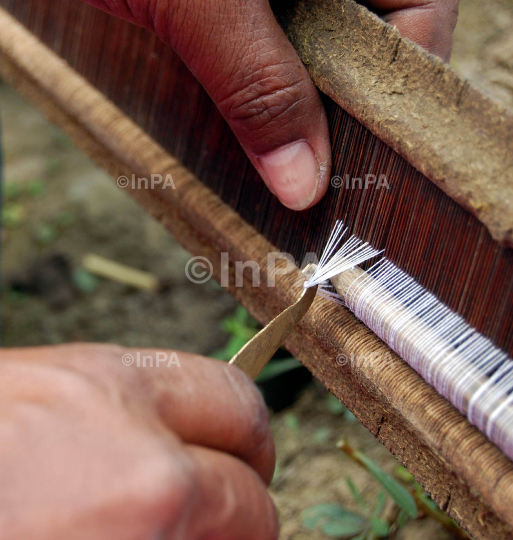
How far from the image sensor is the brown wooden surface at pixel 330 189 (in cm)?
71

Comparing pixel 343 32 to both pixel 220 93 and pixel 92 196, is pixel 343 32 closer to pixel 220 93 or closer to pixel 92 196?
pixel 220 93

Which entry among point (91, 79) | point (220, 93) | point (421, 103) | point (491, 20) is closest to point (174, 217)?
point (220, 93)

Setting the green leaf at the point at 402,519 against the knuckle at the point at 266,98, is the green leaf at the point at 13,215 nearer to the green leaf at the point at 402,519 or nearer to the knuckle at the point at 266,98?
the knuckle at the point at 266,98

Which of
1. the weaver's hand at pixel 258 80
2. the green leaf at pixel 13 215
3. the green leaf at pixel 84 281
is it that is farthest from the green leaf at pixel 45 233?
the weaver's hand at pixel 258 80

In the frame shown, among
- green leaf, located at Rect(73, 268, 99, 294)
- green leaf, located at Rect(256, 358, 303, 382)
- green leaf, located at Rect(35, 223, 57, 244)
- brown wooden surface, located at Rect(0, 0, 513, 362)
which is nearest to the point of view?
brown wooden surface, located at Rect(0, 0, 513, 362)

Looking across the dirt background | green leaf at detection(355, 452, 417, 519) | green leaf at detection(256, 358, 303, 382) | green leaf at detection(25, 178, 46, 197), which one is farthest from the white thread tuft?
green leaf at detection(25, 178, 46, 197)

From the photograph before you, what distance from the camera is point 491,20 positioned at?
170 cm

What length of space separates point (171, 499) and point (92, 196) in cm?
246

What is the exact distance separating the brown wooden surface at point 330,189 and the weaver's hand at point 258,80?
0.04 m

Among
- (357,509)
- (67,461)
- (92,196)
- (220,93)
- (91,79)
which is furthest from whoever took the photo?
(92,196)

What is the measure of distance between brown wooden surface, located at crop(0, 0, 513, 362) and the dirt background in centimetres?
55

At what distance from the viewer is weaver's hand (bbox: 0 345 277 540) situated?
0.44 meters

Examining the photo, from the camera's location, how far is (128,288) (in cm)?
238

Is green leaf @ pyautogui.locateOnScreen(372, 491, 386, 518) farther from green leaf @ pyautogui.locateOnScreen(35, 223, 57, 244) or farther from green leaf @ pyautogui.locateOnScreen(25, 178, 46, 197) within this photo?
green leaf @ pyautogui.locateOnScreen(25, 178, 46, 197)
